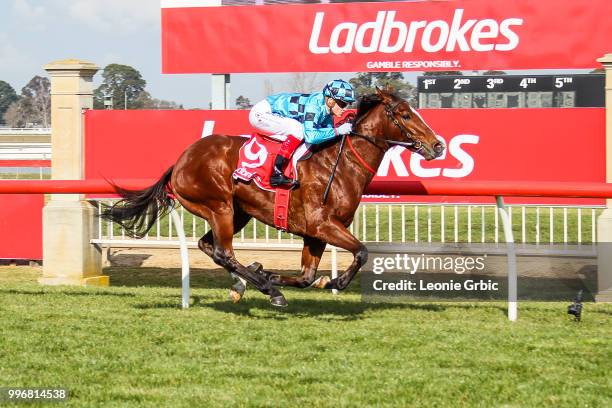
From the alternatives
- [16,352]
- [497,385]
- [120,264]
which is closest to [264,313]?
[16,352]

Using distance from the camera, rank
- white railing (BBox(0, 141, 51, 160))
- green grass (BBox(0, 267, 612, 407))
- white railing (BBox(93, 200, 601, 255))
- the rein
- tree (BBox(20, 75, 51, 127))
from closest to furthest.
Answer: green grass (BBox(0, 267, 612, 407)) → the rein → white railing (BBox(93, 200, 601, 255)) → white railing (BBox(0, 141, 51, 160)) → tree (BBox(20, 75, 51, 127))

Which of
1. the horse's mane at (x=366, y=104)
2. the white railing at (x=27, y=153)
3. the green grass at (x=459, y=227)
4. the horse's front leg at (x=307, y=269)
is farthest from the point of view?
the white railing at (x=27, y=153)

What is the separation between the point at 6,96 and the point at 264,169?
246ft

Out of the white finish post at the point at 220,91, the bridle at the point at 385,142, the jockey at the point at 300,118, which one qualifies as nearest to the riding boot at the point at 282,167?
the jockey at the point at 300,118

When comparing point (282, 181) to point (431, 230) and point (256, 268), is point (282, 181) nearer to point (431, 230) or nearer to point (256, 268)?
point (256, 268)

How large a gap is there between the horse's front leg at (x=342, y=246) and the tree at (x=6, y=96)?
71.3 meters

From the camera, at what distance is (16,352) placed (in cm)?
601

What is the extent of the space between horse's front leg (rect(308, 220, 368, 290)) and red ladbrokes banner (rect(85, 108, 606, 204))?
2.63 metres

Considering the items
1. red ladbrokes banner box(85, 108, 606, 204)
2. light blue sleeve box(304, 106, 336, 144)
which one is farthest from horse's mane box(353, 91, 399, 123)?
red ladbrokes banner box(85, 108, 606, 204)

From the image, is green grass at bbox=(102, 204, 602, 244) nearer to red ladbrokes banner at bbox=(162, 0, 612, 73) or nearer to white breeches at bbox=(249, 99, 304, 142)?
red ladbrokes banner at bbox=(162, 0, 612, 73)

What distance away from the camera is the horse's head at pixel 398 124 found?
717 cm

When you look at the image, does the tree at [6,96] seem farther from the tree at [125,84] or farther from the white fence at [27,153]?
the white fence at [27,153]

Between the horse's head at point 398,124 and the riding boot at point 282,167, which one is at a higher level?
the horse's head at point 398,124

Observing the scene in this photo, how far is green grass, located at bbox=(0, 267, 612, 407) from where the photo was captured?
5.03 m
